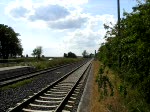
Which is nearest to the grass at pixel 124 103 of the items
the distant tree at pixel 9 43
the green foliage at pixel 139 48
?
the green foliage at pixel 139 48

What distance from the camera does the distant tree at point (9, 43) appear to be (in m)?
128

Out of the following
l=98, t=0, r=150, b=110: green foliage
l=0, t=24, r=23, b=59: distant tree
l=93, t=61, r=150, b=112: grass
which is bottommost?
l=93, t=61, r=150, b=112: grass

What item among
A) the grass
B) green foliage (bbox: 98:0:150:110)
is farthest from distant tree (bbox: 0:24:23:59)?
green foliage (bbox: 98:0:150:110)

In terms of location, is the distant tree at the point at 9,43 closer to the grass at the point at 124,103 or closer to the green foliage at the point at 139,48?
the grass at the point at 124,103

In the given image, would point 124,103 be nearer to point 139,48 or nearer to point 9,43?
point 139,48

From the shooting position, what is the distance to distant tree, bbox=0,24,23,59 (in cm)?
12759

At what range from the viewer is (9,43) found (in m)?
130

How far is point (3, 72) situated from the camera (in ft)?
113

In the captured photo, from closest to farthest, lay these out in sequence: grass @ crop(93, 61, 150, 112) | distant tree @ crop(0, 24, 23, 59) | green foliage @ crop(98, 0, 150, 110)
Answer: green foliage @ crop(98, 0, 150, 110), grass @ crop(93, 61, 150, 112), distant tree @ crop(0, 24, 23, 59)

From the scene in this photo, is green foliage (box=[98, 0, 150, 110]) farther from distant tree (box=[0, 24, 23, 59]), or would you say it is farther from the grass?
distant tree (box=[0, 24, 23, 59])

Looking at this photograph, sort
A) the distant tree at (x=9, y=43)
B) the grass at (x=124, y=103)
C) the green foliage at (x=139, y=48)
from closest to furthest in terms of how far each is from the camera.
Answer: the green foliage at (x=139, y=48) → the grass at (x=124, y=103) → the distant tree at (x=9, y=43)

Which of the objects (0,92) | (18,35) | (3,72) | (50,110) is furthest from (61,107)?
(18,35)

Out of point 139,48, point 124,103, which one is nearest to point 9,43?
point 124,103

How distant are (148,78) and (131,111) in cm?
166
